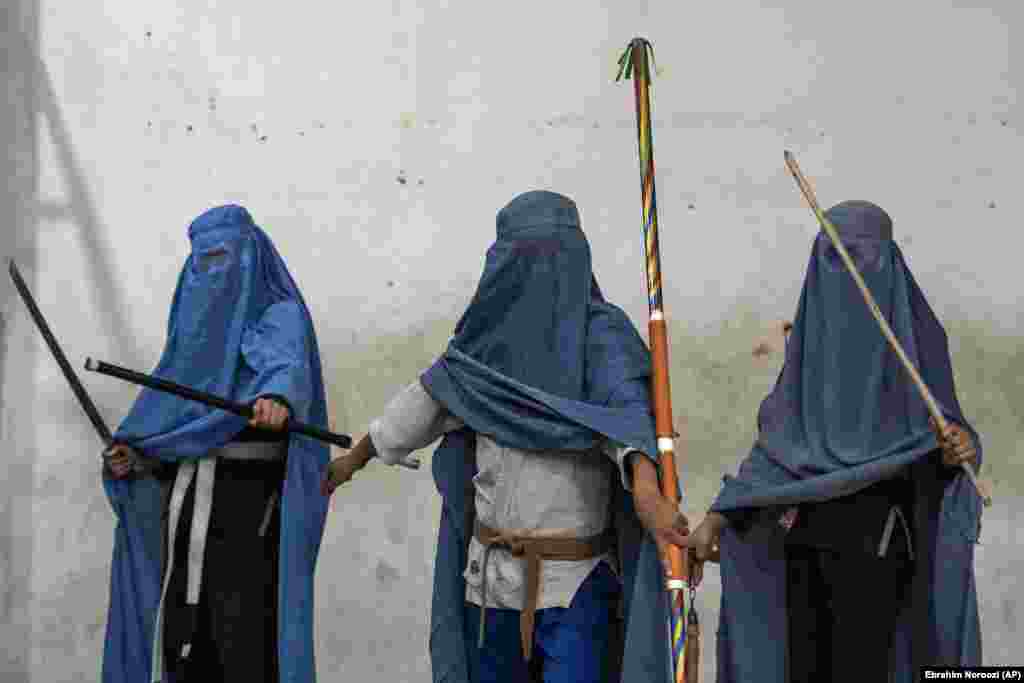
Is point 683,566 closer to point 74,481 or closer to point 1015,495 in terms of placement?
point 1015,495

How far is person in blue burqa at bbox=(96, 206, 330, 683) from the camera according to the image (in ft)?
11.6

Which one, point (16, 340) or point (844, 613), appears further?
point (16, 340)

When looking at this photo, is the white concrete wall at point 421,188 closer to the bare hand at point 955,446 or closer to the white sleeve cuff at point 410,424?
the white sleeve cuff at point 410,424

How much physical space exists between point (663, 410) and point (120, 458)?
1591 millimetres

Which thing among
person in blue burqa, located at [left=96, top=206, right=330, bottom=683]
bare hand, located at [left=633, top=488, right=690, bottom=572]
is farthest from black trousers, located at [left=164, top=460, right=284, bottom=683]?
bare hand, located at [left=633, top=488, right=690, bottom=572]

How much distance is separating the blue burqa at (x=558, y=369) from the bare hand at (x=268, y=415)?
0.47 m

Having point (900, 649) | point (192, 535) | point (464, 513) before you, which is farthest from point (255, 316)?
point (900, 649)

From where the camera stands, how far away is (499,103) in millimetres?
4672

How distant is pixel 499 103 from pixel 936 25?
4.99 feet

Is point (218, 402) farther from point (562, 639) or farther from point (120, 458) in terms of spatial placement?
point (562, 639)

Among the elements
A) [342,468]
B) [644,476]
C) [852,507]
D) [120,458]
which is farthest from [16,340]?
[852,507]

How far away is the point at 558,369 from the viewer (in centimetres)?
308

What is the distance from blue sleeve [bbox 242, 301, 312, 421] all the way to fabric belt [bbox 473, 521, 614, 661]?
74cm

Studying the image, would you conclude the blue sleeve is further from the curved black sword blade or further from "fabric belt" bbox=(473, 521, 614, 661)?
"fabric belt" bbox=(473, 521, 614, 661)
